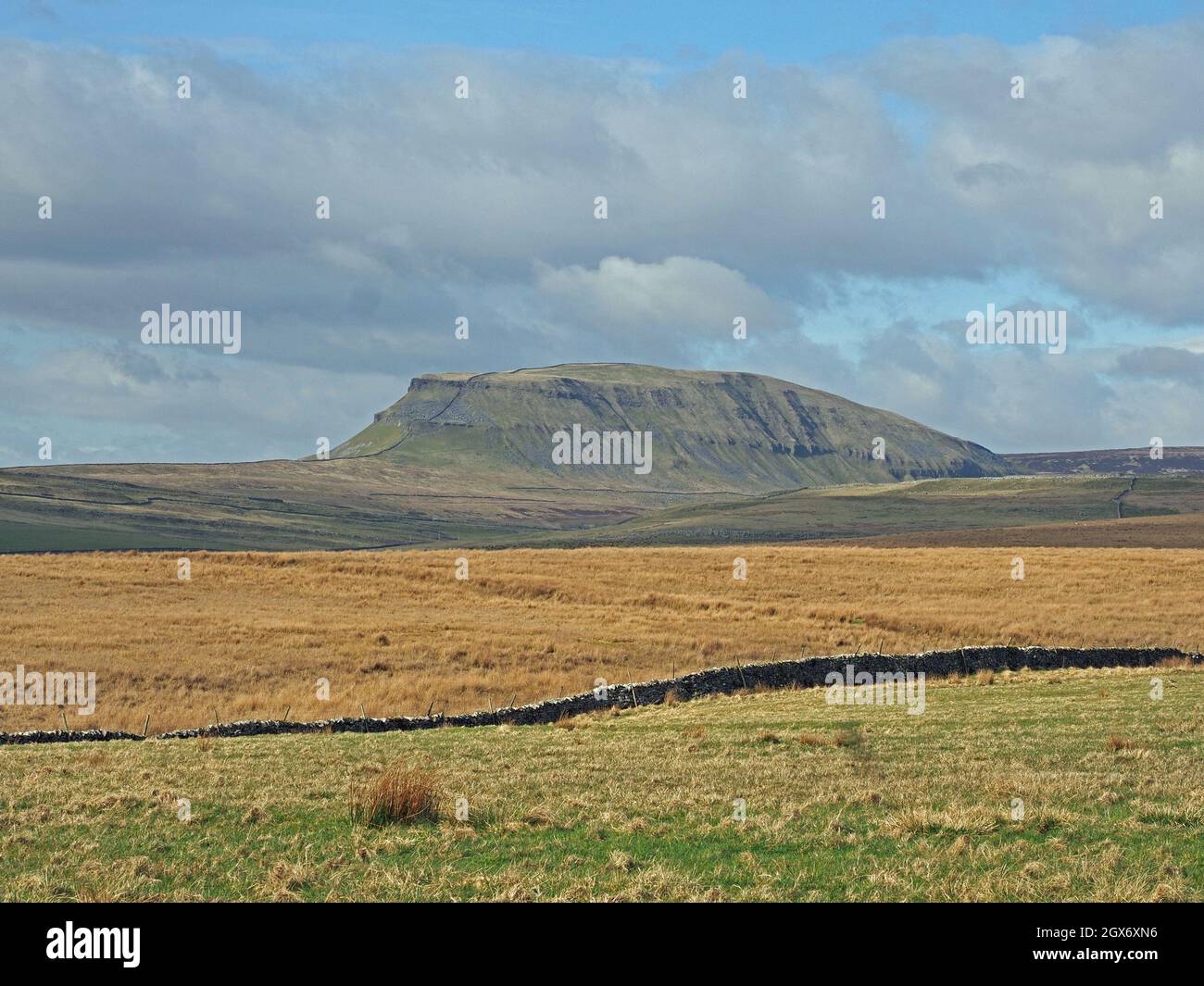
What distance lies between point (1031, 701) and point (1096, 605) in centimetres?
3139

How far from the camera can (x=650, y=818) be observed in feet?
46.2

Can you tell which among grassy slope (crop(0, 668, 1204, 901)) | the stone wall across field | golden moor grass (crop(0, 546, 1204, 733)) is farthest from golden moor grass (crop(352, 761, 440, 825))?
golden moor grass (crop(0, 546, 1204, 733))

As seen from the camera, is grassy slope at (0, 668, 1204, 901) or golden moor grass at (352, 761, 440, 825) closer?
grassy slope at (0, 668, 1204, 901)

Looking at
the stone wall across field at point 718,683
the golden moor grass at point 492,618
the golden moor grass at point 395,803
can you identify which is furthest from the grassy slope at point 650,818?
the golden moor grass at point 492,618

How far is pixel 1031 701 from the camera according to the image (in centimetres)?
2706

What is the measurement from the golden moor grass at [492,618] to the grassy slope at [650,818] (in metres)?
13.0

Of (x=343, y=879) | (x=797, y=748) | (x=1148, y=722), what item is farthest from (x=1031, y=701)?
(x=343, y=879)

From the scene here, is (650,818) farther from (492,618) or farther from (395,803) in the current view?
(492,618)

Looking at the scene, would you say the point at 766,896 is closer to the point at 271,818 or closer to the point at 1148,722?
the point at 271,818

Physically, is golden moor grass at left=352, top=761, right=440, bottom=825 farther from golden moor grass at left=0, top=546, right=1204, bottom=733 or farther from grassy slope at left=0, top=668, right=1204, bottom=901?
golden moor grass at left=0, top=546, right=1204, bottom=733

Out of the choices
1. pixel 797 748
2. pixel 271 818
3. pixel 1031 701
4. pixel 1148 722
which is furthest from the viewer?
pixel 1031 701

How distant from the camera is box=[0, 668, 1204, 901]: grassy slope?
1093cm

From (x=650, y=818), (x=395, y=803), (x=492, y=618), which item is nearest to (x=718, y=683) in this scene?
(x=492, y=618)

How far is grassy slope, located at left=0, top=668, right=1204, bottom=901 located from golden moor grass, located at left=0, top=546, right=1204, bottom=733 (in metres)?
13.0
